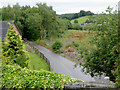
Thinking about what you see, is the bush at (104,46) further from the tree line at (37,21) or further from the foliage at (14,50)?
the tree line at (37,21)

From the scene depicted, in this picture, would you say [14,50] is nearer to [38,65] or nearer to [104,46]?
[104,46]

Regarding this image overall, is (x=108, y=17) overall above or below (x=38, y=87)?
above

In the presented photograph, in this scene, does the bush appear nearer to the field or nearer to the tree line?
the field

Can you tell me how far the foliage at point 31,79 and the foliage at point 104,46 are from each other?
2234 mm

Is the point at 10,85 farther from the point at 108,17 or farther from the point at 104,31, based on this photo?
the point at 108,17

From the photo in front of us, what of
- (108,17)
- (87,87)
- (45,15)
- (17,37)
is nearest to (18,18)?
(45,15)

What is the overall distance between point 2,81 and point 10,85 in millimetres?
327

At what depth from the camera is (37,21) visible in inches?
1213

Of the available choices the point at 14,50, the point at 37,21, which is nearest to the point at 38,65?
the point at 14,50

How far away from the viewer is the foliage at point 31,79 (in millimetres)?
4959

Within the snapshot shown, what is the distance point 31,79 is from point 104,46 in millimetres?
3819

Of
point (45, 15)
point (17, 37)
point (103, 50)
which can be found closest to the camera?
point (103, 50)

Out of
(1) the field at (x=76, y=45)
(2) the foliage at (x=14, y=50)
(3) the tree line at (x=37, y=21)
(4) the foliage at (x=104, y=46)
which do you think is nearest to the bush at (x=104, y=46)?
(4) the foliage at (x=104, y=46)

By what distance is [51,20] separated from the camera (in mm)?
32500
